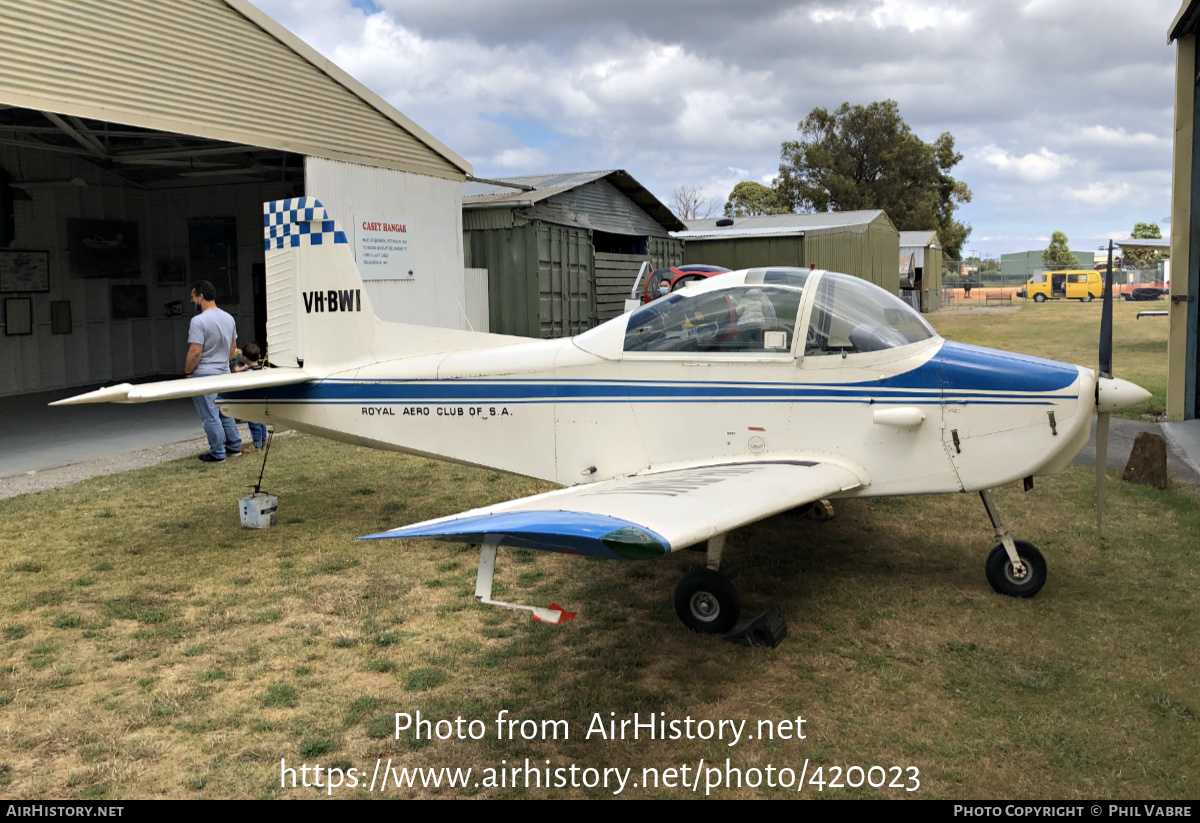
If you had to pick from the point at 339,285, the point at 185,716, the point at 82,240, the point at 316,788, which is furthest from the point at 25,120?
the point at 316,788

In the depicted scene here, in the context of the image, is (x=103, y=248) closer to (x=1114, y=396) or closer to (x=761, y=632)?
(x=761, y=632)

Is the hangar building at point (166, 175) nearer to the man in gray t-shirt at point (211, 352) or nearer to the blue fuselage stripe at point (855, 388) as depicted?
the man in gray t-shirt at point (211, 352)

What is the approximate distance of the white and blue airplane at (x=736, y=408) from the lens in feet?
16.5

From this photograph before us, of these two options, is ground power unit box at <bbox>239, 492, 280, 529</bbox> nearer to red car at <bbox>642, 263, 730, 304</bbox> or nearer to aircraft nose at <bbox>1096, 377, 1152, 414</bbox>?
aircraft nose at <bbox>1096, 377, 1152, 414</bbox>

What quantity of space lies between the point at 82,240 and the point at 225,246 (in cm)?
256

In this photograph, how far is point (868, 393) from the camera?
5289mm

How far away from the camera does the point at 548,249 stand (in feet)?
64.5

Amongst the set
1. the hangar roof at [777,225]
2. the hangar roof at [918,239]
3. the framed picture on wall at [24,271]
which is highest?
the hangar roof at [918,239]

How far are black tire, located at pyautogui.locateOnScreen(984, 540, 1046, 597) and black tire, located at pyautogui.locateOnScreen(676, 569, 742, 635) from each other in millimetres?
1807

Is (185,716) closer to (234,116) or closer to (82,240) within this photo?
(234,116)

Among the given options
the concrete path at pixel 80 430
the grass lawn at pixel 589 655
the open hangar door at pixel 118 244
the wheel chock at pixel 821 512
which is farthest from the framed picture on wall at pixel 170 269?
the wheel chock at pixel 821 512

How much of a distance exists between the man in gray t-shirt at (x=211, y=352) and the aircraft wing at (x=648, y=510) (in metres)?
5.94

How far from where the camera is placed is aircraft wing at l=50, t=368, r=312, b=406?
5.75 meters

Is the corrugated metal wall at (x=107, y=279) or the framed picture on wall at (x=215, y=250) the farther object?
the framed picture on wall at (x=215, y=250)
